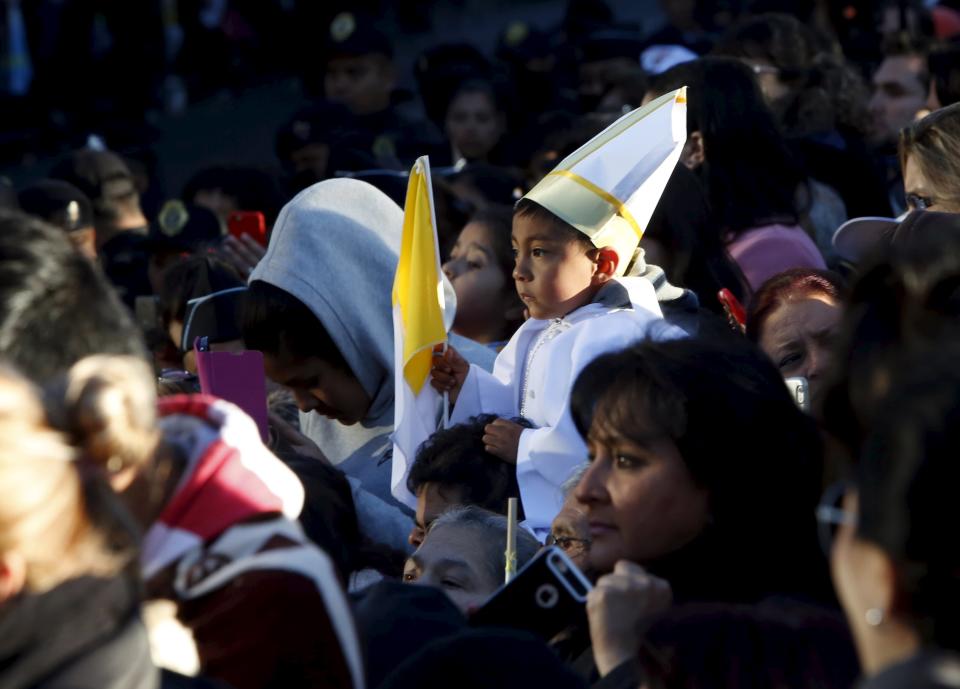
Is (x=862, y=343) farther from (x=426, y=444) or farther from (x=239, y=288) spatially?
(x=239, y=288)

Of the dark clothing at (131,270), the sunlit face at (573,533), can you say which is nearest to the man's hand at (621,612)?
the sunlit face at (573,533)

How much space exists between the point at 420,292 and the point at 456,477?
0.51 m

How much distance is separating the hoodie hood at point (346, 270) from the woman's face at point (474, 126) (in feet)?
11.3

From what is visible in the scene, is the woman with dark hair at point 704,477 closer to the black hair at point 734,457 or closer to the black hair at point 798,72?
the black hair at point 734,457

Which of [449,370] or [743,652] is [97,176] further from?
[743,652]

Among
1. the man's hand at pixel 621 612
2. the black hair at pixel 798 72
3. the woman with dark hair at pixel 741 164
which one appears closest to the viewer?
the man's hand at pixel 621 612

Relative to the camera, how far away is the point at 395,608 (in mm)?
2779

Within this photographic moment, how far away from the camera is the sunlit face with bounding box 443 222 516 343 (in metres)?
5.45

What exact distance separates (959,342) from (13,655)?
1.08 meters

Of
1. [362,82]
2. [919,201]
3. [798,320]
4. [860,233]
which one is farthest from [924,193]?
[362,82]

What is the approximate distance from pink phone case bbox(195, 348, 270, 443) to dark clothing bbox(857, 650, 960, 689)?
2679 mm

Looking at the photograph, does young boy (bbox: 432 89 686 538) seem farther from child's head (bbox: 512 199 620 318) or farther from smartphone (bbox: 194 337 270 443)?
smartphone (bbox: 194 337 270 443)

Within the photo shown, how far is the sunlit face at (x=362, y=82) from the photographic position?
9.52m

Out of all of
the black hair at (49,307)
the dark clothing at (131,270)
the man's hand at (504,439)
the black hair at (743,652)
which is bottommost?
the dark clothing at (131,270)
